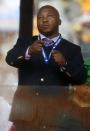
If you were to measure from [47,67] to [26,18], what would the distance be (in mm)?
463

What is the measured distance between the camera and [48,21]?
5.57m

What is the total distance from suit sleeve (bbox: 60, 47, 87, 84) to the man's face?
0.89 ft

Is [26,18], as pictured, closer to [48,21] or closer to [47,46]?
[48,21]

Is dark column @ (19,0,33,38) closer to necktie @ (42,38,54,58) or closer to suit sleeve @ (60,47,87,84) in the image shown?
necktie @ (42,38,54,58)

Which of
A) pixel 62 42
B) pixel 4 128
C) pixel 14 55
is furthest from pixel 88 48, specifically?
pixel 4 128

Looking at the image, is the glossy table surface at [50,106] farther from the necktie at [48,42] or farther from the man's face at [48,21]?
the man's face at [48,21]

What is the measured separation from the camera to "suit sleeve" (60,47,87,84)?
A: 552cm

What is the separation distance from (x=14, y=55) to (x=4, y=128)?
67 centimetres

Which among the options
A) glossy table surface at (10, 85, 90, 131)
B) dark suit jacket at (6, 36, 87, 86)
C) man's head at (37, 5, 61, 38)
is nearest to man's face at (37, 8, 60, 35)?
man's head at (37, 5, 61, 38)

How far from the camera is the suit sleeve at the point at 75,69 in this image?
5.52 metres

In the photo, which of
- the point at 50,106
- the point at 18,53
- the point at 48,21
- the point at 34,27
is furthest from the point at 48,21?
the point at 50,106

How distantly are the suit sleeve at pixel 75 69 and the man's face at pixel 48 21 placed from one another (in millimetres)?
271

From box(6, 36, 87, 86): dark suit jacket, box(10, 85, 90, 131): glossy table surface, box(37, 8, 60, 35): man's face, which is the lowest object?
box(10, 85, 90, 131): glossy table surface

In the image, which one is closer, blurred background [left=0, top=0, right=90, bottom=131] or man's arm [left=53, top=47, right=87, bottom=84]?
man's arm [left=53, top=47, right=87, bottom=84]
